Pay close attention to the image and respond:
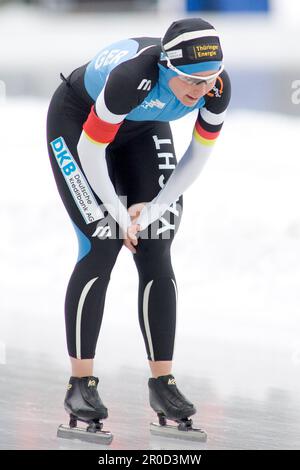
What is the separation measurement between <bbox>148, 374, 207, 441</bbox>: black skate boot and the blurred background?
0.09 metres

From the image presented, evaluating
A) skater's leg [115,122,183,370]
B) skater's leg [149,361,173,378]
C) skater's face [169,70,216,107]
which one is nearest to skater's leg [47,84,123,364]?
skater's leg [115,122,183,370]

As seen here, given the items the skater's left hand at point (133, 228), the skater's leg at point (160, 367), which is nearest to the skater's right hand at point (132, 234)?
the skater's left hand at point (133, 228)

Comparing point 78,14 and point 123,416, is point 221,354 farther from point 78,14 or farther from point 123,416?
point 78,14

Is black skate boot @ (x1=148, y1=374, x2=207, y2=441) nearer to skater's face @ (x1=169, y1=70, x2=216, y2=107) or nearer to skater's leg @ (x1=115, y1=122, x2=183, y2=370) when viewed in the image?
skater's leg @ (x1=115, y1=122, x2=183, y2=370)

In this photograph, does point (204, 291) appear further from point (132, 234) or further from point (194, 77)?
point (194, 77)

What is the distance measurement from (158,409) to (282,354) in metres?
1.36

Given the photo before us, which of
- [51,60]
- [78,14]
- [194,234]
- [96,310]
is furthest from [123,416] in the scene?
[78,14]

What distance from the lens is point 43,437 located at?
3848 millimetres

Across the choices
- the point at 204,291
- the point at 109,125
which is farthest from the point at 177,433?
the point at 204,291

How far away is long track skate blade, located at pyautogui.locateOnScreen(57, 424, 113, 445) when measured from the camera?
3811 mm

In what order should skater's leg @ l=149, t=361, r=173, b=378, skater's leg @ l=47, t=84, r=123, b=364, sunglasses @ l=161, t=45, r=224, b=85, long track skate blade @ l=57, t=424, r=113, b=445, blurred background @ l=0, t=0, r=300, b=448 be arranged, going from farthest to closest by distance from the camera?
blurred background @ l=0, t=0, r=300, b=448 < skater's leg @ l=149, t=361, r=173, b=378 < skater's leg @ l=47, t=84, r=123, b=364 < long track skate blade @ l=57, t=424, r=113, b=445 < sunglasses @ l=161, t=45, r=224, b=85

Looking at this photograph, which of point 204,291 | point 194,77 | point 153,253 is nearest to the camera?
point 194,77

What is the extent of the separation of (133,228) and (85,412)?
2.20ft

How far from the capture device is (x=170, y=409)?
13.0 ft
